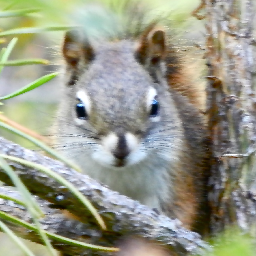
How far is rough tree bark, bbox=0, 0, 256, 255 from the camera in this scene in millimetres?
886

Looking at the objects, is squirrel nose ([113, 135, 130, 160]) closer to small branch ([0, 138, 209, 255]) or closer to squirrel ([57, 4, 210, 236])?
squirrel ([57, 4, 210, 236])

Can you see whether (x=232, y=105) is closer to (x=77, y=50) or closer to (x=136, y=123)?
(x=136, y=123)

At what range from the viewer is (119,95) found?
3.70 ft

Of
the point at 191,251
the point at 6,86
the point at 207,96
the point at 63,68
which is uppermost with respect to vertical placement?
the point at 6,86

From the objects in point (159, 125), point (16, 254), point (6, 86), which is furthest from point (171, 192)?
point (6, 86)

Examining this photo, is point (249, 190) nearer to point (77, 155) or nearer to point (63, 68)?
point (77, 155)

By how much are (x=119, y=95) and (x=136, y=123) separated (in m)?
0.08

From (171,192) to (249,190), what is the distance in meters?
0.26

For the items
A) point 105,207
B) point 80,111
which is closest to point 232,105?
point 80,111

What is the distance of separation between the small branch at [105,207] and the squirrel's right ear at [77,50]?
1.75 feet

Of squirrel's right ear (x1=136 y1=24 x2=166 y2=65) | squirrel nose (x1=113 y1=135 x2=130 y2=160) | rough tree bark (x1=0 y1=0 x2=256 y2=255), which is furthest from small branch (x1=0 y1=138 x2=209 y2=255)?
squirrel's right ear (x1=136 y1=24 x2=166 y2=65)

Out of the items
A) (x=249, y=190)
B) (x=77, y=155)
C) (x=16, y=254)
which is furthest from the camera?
(x=16, y=254)

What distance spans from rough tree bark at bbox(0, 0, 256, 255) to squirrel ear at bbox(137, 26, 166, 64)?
0.12 metres

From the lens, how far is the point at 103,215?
32.8 inches
